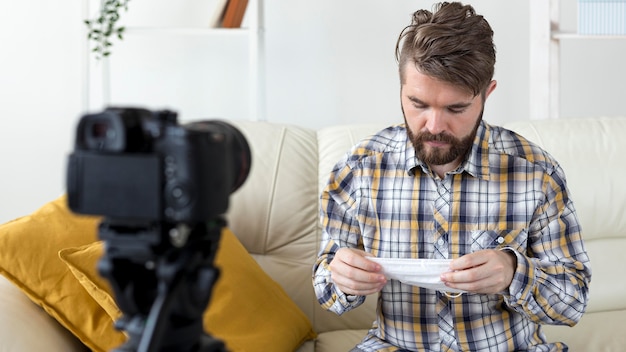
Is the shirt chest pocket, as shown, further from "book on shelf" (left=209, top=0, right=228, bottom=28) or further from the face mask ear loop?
"book on shelf" (left=209, top=0, right=228, bottom=28)

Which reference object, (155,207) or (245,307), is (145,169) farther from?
(245,307)

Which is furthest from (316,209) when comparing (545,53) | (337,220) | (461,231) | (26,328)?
(545,53)

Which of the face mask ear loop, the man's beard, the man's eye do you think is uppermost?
the man's eye

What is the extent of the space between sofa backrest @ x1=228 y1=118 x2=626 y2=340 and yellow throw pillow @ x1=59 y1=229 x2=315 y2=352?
0.08m

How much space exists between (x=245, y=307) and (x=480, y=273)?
698 mm

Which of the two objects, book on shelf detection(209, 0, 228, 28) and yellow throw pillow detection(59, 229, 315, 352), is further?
book on shelf detection(209, 0, 228, 28)

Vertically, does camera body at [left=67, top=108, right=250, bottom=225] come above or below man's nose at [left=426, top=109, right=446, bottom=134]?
below

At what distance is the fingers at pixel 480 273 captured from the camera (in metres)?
1.45

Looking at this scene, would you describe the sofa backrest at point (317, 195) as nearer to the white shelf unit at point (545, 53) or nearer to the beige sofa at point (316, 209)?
the beige sofa at point (316, 209)

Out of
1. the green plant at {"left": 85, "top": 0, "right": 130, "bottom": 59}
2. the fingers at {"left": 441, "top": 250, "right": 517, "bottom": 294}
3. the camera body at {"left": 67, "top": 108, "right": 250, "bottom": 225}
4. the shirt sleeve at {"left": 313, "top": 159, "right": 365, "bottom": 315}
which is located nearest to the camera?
the camera body at {"left": 67, "top": 108, "right": 250, "bottom": 225}

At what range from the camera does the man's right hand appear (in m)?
1.50

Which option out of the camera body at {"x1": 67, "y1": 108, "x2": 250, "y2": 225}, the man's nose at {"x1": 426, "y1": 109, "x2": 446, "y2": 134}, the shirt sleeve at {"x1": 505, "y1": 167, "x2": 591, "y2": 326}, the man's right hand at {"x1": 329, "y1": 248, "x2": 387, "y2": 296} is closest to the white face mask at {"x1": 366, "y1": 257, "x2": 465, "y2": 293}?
the man's right hand at {"x1": 329, "y1": 248, "x2": 387, "y2": 296}

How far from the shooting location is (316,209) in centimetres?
223

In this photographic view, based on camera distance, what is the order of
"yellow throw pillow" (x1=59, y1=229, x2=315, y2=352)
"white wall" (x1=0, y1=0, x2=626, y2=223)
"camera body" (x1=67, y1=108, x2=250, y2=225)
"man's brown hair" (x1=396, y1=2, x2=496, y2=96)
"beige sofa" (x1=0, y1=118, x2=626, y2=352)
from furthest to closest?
"white wall" (x1=0, y1=0, x2=626, y2=223) < "beige sofa" (x1=0, y1=118, x2=626, y2=352) < "yellow throw pillow" (x1=59, y1=229, x2=315, y2=352) < "man's brown hair" (x1=396, y1=2, x2=496, y2=96) < "camera body" (x1=67, y1=108, x2=250, y2=225)
